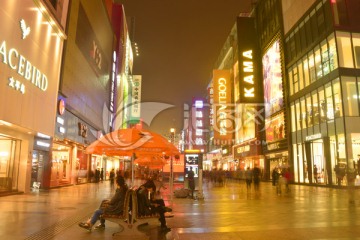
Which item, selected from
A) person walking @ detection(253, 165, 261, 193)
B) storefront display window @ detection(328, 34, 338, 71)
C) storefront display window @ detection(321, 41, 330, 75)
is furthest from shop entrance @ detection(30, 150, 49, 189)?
storefront display window @ detection(321, 41, 330, 75)

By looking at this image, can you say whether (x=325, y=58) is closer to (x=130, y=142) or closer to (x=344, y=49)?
(x=344, y=49)

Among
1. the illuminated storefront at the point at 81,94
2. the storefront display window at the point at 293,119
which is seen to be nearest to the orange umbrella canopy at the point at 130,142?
the illuminated storefront at the point at 81,94

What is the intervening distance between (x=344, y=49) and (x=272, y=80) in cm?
1406

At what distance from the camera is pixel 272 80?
41.1 meters

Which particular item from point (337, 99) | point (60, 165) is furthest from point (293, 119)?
point (60, 165)

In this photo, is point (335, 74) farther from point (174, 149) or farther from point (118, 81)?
point (118, 81)

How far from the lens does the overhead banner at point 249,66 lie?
44.8m

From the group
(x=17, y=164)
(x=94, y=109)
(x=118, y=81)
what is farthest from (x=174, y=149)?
(x=118, y=81)

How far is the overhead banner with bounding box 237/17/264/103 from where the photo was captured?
44.8m

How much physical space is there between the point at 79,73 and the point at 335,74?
73.3 ft

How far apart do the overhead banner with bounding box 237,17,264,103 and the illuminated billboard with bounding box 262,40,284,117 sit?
4.53 feet

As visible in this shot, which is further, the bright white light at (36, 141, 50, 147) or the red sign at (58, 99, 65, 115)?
the red sign at (58, 99, 65, 115)

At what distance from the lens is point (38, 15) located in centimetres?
1881

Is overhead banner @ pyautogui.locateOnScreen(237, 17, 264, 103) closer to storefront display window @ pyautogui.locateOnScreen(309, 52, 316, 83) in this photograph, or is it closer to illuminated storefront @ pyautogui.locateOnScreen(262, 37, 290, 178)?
illuminated storefront @ pyautogui.locateOnScreen(262, 37, 290, 178)
